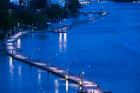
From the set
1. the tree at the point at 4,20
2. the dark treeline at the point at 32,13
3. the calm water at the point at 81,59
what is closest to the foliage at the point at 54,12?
the dark treeline at the point at 32,13

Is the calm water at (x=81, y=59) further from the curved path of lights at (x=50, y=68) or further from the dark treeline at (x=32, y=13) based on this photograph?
the dark treeline at (x=32, y=13)

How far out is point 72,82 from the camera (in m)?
20.5

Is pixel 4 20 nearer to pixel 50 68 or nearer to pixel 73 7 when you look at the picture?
pixel 50 68

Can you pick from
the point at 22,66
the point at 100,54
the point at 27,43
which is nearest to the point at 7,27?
the point at 27,43

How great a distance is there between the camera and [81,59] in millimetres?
27609

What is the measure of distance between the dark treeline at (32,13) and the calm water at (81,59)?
3.47ft

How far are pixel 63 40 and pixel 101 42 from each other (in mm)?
1840

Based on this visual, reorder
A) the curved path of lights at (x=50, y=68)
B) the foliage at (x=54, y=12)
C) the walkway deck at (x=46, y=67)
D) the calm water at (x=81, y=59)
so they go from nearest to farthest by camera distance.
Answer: the curved path of lights at (x=50, y=68), the walkway deck at (x=46, y=67), the calm water at (x=81, y=59), the foliage at (x=54, y=12)

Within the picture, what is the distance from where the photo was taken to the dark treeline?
3136 cm

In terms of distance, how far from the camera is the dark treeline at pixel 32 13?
1235 inches

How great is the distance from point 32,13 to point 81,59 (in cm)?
1413

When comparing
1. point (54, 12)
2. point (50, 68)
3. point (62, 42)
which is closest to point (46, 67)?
point (50, 68)

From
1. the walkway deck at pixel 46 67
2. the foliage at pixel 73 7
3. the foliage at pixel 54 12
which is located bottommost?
the foliage at pixel 73 7

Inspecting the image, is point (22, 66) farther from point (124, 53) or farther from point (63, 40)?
point (63, 40)
